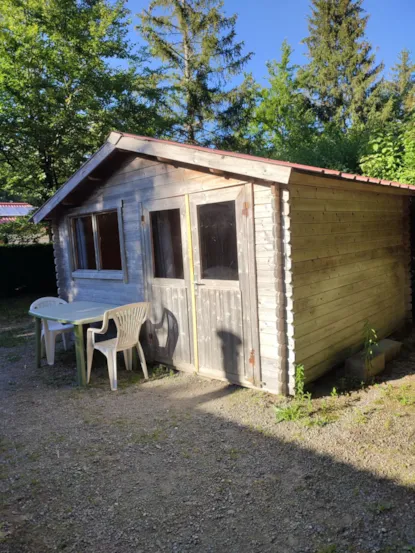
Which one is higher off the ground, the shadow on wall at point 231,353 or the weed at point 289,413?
the shadow on wall at point 231,353

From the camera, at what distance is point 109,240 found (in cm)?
607

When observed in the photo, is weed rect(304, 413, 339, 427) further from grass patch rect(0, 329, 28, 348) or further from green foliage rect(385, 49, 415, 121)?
green foliage rect(385, 49, 415, 121)

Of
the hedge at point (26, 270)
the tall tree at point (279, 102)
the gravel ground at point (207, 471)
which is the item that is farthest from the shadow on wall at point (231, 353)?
the tall tree at point (279, 102)

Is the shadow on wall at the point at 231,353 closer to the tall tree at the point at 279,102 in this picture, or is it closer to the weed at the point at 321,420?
the weed at the point at 321,420

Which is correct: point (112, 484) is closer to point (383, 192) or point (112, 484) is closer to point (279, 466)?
point (279, 466)

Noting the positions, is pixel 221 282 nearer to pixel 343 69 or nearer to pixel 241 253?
pixel 241 253

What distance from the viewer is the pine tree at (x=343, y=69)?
18781 millimetres

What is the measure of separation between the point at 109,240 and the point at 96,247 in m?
0.38

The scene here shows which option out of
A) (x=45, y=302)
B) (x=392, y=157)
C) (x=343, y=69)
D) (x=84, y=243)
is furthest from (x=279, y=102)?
(x=45, y=302)

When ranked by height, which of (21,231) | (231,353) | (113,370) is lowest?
(113,370)

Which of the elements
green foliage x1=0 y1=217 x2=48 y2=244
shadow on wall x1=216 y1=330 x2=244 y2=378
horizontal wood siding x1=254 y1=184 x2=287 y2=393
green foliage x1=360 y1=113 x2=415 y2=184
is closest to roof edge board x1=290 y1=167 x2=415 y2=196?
horizontal wood siding x1=254 y1=184 x2=287 y2=393

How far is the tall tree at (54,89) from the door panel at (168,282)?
7.93 meters

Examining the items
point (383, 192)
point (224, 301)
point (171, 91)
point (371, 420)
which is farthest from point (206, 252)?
point (171, 91)

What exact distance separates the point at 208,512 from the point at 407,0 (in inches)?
403
